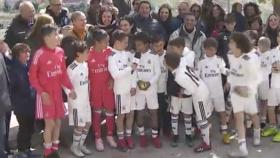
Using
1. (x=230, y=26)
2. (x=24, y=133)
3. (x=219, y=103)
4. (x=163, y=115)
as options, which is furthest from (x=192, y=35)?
(x=24, y=133)

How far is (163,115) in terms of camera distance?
6.12m

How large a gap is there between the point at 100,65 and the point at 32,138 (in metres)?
1.45

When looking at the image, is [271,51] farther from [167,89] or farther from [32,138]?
[32,138]

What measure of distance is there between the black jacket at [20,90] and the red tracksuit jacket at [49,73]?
0.82ft

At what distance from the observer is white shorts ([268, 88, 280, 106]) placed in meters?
6.06

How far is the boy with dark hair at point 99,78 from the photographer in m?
5.52

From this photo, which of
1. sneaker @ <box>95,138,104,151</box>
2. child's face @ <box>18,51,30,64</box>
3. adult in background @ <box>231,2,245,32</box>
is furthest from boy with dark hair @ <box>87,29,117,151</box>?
adult in background @ <box>231,2,245,32</box>

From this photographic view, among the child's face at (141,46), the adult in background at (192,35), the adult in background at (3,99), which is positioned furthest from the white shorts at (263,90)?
the adult in background at (3,99)

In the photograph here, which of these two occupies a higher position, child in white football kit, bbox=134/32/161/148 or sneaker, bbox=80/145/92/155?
child in white football kit, bbox=134/32/161/148

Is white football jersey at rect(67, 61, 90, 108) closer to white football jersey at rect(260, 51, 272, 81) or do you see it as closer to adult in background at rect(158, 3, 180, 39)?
adult in background at rect(158, 3, 180, 39)

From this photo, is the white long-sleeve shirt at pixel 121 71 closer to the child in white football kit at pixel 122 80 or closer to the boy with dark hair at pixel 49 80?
the child in white football kit at pixel 122 80

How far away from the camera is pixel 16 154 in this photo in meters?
5.49

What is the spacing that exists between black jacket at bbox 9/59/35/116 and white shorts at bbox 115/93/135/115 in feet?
3.35

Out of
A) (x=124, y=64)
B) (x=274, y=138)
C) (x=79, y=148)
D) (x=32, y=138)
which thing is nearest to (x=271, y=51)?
(x=274, y=138)
